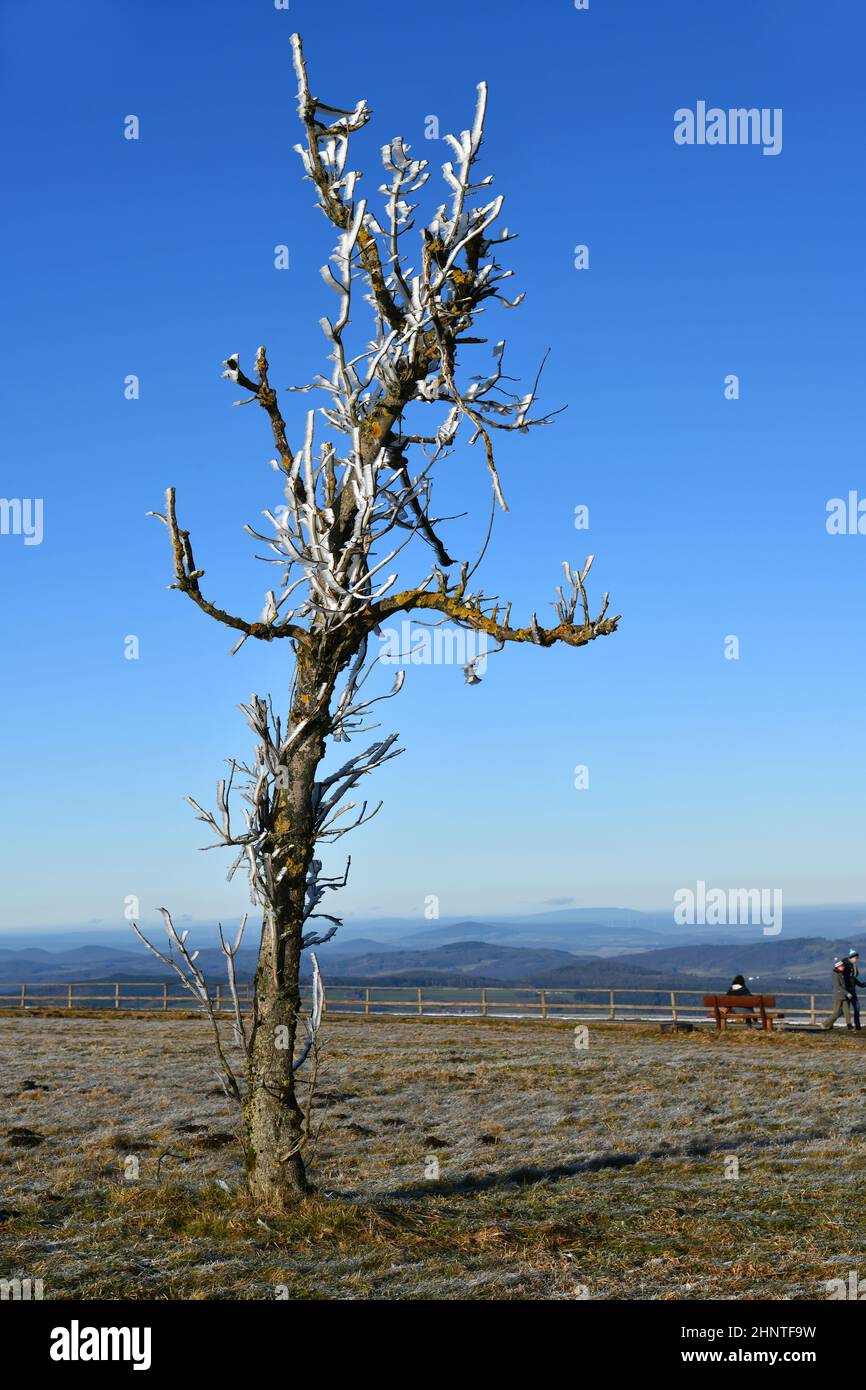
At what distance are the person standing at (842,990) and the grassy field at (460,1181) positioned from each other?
327 centimetres

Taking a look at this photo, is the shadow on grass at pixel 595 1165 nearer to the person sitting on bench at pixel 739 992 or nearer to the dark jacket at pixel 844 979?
the dark jacket at pixel 844 979

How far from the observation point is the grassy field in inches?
377

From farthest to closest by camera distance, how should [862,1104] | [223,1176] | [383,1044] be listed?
1. [383,1044]
2. [862,1104]
3. [223,1176]

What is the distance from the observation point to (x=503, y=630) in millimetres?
11320

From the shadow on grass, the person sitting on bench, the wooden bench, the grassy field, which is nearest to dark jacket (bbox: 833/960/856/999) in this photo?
the wooden bench

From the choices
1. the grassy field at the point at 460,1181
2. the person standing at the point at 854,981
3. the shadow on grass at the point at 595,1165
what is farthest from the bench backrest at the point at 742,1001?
the shadow on grass at the point at 595,1165

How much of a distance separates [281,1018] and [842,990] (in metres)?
24.0

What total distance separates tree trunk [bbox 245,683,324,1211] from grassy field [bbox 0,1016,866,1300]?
40 cm

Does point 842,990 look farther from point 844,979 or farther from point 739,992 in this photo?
point 739,992

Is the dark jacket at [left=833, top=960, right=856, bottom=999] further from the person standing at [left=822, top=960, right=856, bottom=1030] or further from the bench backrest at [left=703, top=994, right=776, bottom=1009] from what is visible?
the bench backrest at [left=703, top=994, right=776, bottom=1009]
